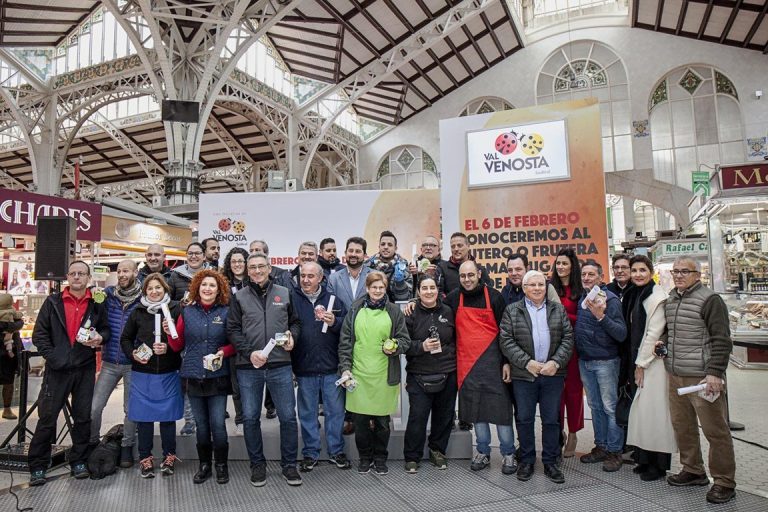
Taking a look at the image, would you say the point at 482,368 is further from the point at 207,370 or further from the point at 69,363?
the point at 69,363

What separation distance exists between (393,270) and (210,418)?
1.68m

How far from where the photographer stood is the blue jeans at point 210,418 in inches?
133

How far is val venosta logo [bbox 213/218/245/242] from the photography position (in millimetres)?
6042

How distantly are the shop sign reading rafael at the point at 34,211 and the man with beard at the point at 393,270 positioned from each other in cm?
428

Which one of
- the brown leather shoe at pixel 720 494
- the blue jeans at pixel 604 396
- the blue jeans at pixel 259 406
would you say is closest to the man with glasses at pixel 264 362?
the blue jeans at pixel 259 406

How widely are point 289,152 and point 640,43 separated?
41.6 ft

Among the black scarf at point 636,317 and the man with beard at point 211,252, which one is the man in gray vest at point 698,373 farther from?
the man with beard at point 211,252

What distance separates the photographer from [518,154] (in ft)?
16.3

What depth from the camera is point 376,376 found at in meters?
3.44

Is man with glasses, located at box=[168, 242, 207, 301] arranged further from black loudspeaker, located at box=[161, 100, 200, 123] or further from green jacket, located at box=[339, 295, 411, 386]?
black loudspeaker, located at box=[161, 100, 200, 123]

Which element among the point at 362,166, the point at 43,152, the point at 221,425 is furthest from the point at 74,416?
the point at 362,166

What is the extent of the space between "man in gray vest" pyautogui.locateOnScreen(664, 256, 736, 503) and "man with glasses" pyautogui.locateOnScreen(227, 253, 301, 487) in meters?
2.41

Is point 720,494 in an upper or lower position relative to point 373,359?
lower

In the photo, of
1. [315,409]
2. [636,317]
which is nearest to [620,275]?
[636,317]
